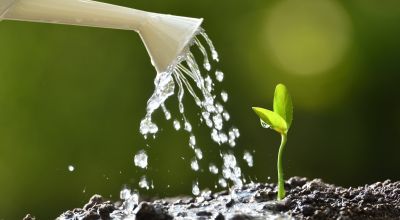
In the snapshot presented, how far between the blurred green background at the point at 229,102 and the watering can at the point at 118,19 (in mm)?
1515

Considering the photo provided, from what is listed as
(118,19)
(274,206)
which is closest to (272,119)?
(274,206)

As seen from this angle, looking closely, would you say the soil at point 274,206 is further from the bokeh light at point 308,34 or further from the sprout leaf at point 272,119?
the bokeh light at point 308,34

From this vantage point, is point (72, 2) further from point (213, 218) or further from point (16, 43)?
point (16, 43)

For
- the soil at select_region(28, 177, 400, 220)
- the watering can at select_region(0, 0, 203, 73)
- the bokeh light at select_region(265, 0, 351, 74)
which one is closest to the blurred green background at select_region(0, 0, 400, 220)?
the bokeh light at select_region(265, 0, 351, 74)

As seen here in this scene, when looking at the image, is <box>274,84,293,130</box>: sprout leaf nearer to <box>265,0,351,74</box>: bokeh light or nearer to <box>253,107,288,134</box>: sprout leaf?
<box>253,107,288,134</box>: sprout leaf

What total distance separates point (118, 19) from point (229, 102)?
1.57 metres

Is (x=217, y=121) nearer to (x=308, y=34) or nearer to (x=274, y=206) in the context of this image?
(x=274, y=206)

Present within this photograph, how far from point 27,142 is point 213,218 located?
5.66ft

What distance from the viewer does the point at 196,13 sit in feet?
7.79

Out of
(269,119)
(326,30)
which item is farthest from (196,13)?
(269,119)

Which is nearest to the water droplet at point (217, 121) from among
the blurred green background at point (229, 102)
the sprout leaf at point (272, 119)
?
the sprout leaf at point (272, 119)

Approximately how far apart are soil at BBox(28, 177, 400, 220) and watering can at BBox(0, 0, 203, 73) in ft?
0.67

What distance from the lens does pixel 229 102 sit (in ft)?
7.63

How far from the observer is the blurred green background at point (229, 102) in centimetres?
231
